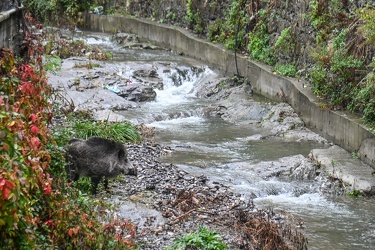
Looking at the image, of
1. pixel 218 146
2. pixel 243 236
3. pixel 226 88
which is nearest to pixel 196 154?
pixel 218 146

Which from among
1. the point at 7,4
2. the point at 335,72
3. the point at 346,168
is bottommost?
the point at 346,168

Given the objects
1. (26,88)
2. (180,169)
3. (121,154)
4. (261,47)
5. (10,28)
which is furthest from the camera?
(261,47)

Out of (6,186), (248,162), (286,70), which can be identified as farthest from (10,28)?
(286,70)

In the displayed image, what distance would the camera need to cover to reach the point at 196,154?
12953 mm

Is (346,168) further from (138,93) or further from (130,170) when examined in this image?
(138,93)

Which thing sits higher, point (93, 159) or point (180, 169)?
point (93, 159)

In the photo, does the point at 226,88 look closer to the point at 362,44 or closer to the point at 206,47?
the point at 206,47

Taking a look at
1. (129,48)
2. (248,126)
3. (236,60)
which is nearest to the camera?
(248,126)

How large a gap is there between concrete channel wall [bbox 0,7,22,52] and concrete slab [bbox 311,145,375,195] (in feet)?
18.6

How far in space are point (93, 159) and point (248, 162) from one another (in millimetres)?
4118

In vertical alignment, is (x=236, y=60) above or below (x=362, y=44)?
below

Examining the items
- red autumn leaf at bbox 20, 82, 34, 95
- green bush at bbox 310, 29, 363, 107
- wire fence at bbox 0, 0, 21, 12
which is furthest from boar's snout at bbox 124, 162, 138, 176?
green bush at bbox 310, 29, 363, 107

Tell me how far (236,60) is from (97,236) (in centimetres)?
1255

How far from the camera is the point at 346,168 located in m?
11.8
